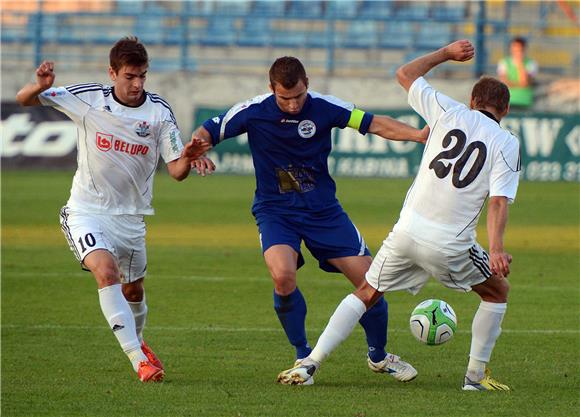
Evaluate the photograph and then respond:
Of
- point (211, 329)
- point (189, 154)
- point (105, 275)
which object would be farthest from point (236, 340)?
point (189, 154)

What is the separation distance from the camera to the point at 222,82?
29172mm

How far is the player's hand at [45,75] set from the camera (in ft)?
25.2

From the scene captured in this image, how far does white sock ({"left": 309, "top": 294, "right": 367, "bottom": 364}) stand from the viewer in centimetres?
749

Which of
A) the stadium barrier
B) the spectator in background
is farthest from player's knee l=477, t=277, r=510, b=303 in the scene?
the spectator in background

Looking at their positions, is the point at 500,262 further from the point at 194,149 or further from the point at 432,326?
the point at 194,149

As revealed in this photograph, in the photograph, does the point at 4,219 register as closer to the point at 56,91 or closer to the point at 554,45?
the point at 56,91

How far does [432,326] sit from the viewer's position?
7.89 metres

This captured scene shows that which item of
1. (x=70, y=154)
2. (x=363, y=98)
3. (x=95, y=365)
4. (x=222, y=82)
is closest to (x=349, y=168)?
(x=363, y=98)

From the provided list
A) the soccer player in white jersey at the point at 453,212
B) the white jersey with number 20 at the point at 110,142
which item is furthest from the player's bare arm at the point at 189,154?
the soccer player in white jersey at the point at 453,212

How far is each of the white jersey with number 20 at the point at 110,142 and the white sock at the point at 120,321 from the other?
0.65 m

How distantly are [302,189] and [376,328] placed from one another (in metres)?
1.07

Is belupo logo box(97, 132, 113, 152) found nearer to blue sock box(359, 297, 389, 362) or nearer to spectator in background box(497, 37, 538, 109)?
blue sock box(359, 297, 389, 362)

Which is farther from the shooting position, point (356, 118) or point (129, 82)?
point (356, 118)

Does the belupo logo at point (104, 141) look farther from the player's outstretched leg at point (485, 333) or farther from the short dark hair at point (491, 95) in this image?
the player's outstretched leg at point (485, 333)
